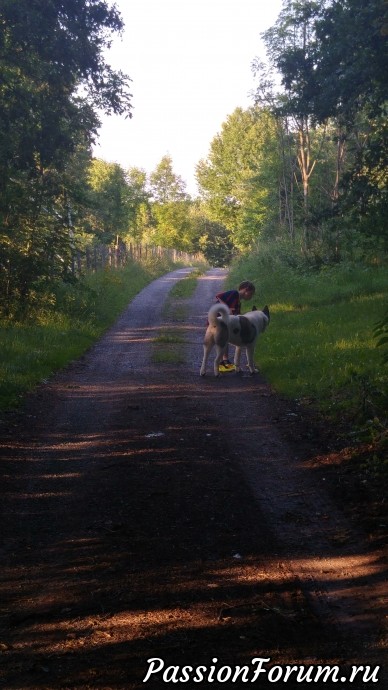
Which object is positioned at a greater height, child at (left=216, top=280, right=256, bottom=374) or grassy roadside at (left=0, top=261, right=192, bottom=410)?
child at (left=216, top=280, right=256, bottom=374)

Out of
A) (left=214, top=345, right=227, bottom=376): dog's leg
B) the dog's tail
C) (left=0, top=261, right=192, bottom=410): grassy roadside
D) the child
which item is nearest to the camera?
(left=0, top=261, right=192, bottom=410): grassy roadside

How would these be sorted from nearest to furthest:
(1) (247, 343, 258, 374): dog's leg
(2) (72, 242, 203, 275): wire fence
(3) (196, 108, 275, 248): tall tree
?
1. (1) (247, 343, 258, 374): dog's leg
2. (2) (72, 242, 203, 275): wire fence
3. (3) (196, 108, 275, 248): tall tree

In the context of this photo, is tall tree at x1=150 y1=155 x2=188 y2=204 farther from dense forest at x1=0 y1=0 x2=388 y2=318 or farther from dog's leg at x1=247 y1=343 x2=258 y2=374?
dog's leg at x1=247 y1=343 x2=258 y2=374

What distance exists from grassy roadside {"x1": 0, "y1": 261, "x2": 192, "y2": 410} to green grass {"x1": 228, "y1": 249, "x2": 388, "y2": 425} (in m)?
3.98

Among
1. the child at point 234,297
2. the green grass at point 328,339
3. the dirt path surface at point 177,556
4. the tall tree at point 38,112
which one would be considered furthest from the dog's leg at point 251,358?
the tall tree at point 38,112

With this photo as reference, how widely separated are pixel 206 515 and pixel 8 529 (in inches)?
60.2

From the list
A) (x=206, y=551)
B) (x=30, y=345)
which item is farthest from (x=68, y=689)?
(x=30, y=345)

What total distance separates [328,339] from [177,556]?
32.4 ft

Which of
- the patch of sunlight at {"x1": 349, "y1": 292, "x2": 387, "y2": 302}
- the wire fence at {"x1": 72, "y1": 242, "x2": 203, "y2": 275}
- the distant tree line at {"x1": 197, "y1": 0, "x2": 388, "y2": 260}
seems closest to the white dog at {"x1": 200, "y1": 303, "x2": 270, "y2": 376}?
the distant tree line at {"x1": 197, "y1": 0, "x2": 388, "y2": 260}

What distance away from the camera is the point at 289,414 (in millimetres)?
9547

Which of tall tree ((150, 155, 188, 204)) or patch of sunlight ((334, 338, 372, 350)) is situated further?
tall tree ((150, 155, 188, 204))

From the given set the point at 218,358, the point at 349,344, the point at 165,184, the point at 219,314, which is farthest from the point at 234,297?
the point at 165,184

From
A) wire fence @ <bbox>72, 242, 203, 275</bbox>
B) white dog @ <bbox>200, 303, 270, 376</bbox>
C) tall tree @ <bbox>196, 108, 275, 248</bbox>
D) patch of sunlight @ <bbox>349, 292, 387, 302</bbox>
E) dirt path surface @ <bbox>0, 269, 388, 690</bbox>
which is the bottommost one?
dirt path surface @ <bbox>0, 269, 388, 690</bbox>

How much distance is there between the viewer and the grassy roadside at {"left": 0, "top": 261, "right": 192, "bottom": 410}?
11.8 meters
